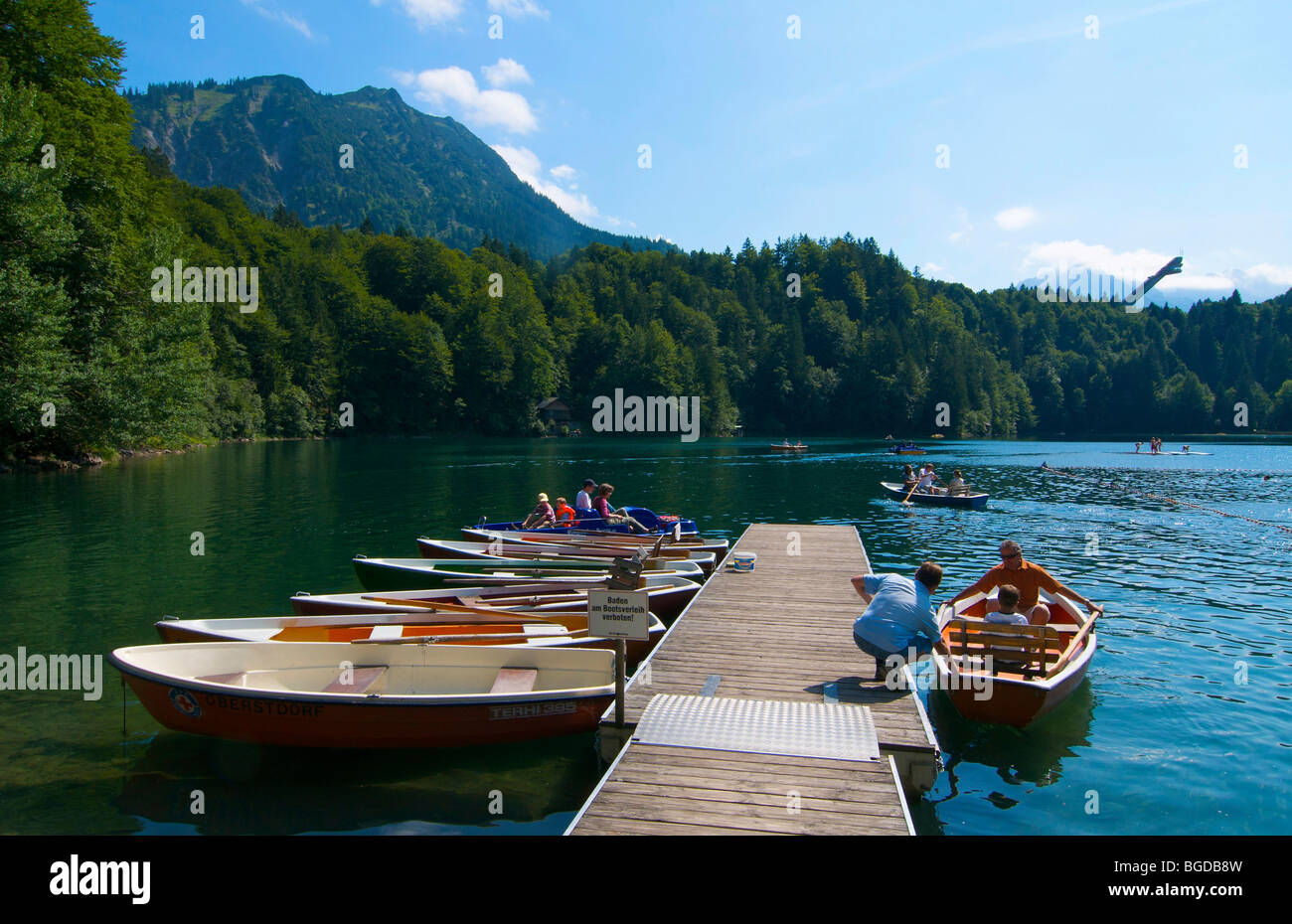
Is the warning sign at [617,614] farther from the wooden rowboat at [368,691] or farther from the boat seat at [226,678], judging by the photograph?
the boat seat at [226,678]

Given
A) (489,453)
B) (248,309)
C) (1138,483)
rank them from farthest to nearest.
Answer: (248,309) → (489,453) → (1138,483)

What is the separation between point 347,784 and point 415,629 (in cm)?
350

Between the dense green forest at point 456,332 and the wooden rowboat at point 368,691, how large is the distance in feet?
100

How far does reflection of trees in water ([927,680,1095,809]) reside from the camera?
8961mm

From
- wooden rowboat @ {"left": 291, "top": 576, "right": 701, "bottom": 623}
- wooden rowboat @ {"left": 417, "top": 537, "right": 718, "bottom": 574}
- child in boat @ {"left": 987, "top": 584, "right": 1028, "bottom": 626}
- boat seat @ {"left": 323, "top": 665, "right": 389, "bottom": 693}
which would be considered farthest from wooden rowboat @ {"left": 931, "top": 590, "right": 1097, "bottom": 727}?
wooden rowboat @ {"left": 417, "top": 537, "right": 718, "bottom": 574}

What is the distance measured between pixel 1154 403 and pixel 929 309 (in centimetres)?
4465

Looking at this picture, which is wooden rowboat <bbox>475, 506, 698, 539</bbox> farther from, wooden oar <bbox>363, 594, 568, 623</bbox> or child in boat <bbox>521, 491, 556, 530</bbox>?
wooden oar <bbox>363, 594, 568, 623</bbox>

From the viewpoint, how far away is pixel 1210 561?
22406 mm

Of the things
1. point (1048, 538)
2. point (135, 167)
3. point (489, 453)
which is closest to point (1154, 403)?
point (489, 453)

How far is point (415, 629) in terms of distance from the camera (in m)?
12.0

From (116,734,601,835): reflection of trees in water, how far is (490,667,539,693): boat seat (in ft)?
2.34

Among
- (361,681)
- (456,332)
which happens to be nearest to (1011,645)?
(361,681)

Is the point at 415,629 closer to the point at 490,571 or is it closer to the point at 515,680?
the point at 515,680
